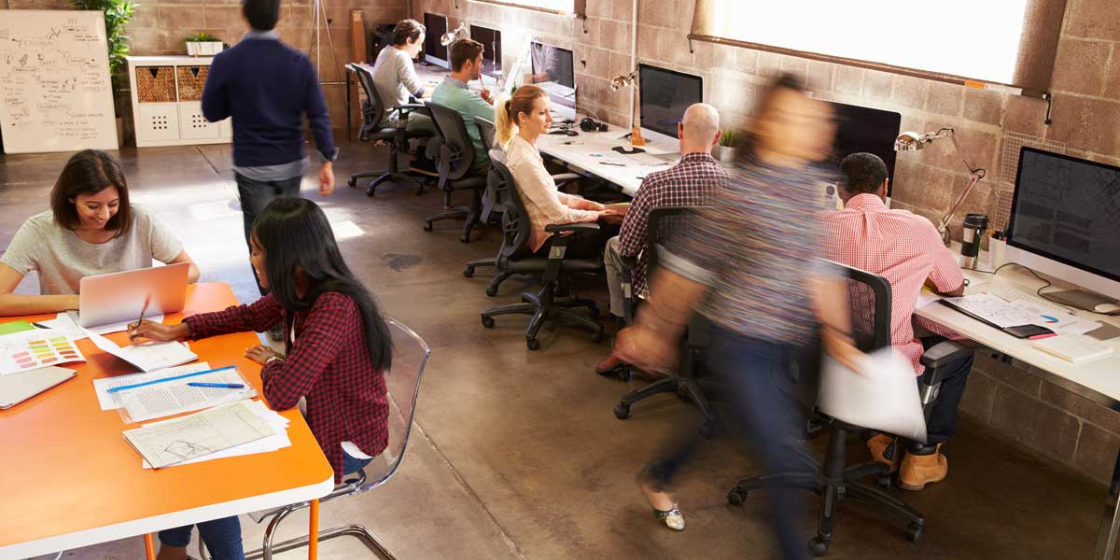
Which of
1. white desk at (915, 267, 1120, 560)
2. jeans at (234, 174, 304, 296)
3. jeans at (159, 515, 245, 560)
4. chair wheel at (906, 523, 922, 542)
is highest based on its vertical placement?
jeans at (234, 174, 304, 296)

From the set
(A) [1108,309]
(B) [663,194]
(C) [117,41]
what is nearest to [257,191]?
(B) [663,194]

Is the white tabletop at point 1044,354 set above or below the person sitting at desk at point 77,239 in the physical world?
below

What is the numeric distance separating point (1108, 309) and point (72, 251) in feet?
11.0

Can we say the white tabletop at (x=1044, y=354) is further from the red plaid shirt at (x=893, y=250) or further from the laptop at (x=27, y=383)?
the laptop at (x=27, y=383)

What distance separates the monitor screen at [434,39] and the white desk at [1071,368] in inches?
248

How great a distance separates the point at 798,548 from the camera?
2.66 metres

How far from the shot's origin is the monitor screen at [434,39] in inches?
340

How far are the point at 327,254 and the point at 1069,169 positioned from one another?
2.45 meters

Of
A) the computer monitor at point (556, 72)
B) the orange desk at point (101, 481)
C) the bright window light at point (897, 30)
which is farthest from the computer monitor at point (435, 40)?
the orange desk at point (101, 481)

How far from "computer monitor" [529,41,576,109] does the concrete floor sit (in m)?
2.17

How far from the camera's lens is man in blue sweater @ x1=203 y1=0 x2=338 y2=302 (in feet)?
12.8

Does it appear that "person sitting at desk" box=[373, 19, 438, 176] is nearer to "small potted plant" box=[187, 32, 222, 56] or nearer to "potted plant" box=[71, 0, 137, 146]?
"small potted plant" box=[187, 32, 222, 56]

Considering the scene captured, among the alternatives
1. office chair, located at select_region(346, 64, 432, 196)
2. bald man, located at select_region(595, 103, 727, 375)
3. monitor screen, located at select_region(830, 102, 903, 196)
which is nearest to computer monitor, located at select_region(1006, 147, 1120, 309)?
monitor screen, located at select_region(830, 102, 903, 196)

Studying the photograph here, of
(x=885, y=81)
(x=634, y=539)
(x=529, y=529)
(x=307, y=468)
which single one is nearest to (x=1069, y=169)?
(x=885, y=81)
